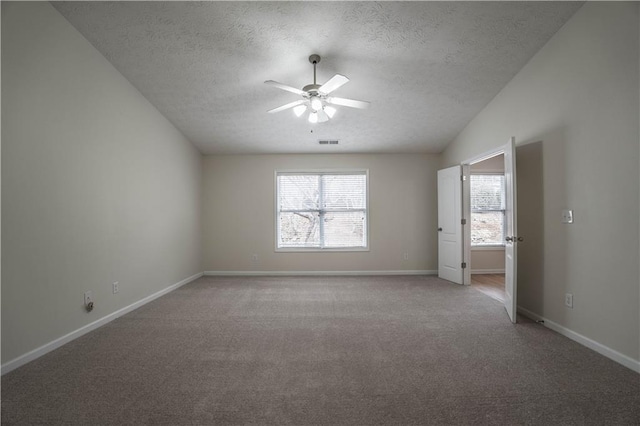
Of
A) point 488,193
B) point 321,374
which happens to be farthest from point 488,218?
point 321,374

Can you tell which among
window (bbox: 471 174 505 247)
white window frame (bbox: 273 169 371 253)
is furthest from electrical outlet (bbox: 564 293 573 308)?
white window frame (bbox: 273 169 371 253)

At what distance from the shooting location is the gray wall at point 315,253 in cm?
548

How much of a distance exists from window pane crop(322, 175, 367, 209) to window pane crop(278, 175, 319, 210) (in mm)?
199

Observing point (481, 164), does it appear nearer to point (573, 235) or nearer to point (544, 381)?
point (573, 235)

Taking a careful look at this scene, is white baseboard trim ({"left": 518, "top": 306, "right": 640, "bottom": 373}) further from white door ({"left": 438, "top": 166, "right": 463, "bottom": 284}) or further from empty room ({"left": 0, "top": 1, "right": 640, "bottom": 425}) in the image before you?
white door ({"left": 438, "top": 166, "right": 463, "bottom": 284})

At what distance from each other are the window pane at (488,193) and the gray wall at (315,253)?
3.04 ft

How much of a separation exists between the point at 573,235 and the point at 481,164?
3.34 metres

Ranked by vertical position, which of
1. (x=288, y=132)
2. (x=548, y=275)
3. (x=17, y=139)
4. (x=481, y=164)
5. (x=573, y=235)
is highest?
(x=288, y=132)

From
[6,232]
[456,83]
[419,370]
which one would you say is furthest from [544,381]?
[6,232]

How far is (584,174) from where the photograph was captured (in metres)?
2.50

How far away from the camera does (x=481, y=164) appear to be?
5629 mm

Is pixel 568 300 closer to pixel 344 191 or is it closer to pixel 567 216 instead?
pixel 567 216

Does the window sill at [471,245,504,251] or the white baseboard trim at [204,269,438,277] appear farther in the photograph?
the window sill at [471,245,504,251]

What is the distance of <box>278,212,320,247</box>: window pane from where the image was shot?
5.61m
